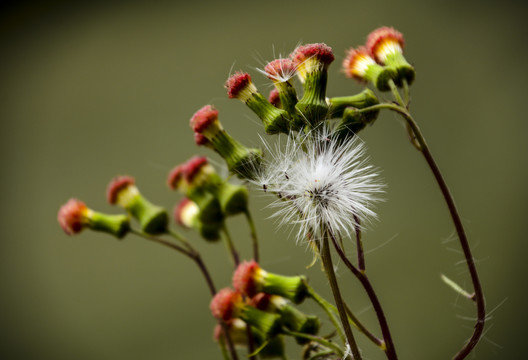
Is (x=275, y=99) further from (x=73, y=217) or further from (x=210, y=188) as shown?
(x=73, y=217)

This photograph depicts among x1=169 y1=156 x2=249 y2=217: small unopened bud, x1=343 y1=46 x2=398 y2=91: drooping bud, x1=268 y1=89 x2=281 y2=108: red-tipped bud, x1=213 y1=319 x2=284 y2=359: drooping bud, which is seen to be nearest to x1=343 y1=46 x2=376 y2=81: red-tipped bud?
x1=343 y1=46 x2=398 y2=91: drooping bud

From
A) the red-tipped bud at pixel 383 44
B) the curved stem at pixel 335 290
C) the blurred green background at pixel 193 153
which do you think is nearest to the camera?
the curved stem at pixel 335 290

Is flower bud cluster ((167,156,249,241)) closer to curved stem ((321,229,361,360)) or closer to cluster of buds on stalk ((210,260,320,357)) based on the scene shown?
cluster of buds on stalk ((210,260,320,357))

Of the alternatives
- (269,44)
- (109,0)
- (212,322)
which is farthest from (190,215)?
(109,0)

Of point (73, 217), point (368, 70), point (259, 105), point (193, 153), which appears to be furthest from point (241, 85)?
point (193, 153)

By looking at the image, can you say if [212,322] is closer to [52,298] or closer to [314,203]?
[52,298]

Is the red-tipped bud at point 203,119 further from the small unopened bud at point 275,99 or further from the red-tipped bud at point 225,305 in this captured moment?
the red-tipped bud at point 225,305

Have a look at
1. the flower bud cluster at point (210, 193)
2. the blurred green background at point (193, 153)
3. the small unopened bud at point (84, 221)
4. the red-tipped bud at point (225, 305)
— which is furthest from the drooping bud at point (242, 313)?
the blurred green background at point (193, 153)
